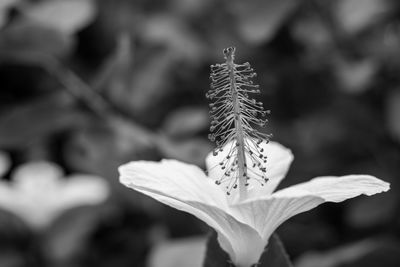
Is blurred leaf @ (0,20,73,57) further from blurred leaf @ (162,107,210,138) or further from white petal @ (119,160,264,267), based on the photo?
white petal @ (119,160,264,267)

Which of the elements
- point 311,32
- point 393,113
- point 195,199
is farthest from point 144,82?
point 195,199

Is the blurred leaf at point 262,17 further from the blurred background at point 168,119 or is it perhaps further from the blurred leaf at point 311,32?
the blurred leaf at point 311,32

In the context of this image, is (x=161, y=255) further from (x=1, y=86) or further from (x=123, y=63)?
(x=1, y=86)

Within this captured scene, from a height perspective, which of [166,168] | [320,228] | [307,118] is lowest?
[166,168]

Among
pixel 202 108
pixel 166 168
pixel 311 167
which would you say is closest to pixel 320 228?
pixel 311 167

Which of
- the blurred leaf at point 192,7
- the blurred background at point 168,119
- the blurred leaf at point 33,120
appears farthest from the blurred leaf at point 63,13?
the blurred leaf at point 192,7

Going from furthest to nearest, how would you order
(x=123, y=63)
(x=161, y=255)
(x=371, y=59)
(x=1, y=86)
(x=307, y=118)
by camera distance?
(x=1, y=86)
(x=307, y=118)
(x=371, y=59)
(x=123, y=63)
(x=161, y=255)

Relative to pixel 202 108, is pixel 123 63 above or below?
below

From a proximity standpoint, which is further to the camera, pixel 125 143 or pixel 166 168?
pixel 125 143
